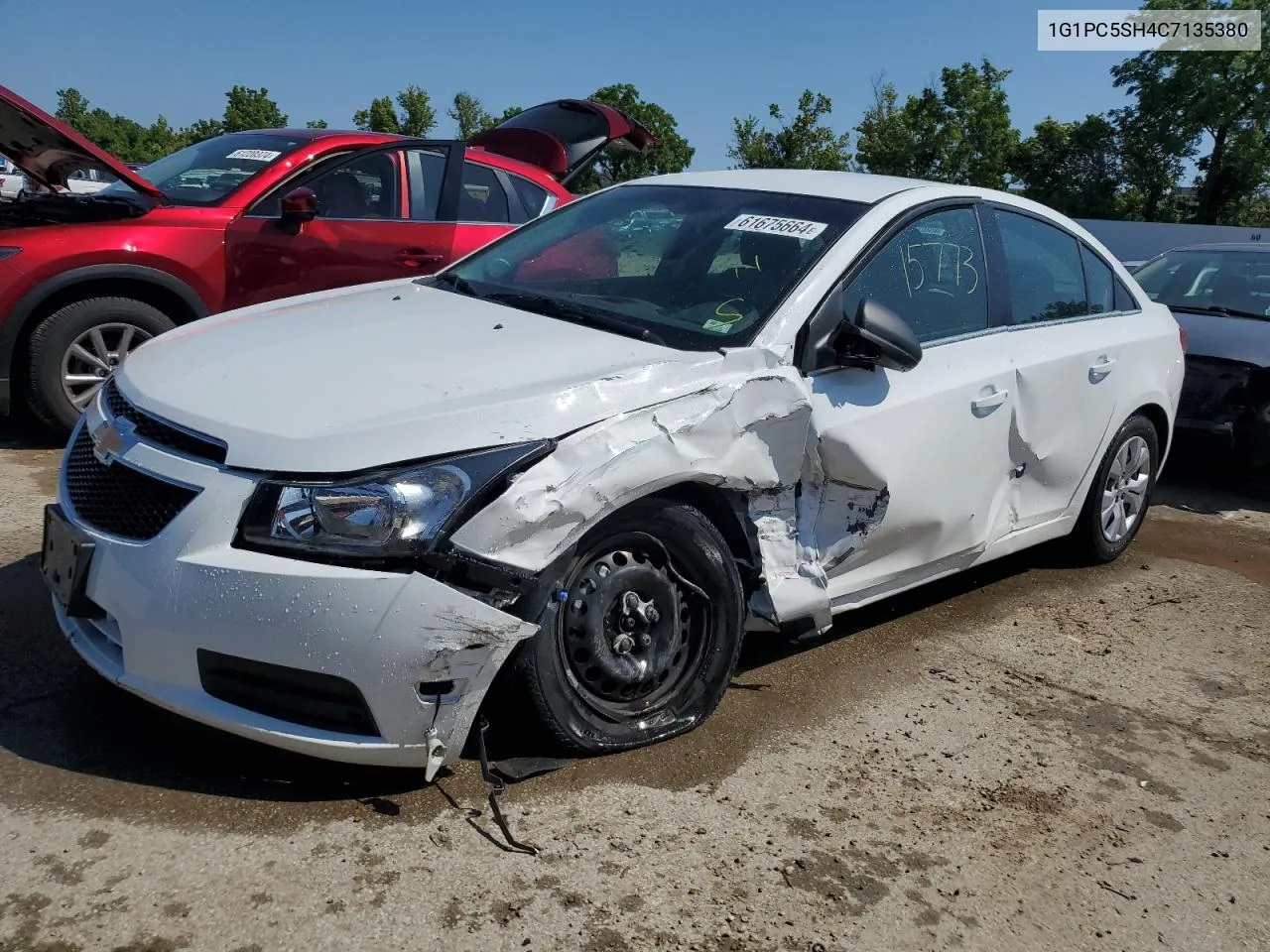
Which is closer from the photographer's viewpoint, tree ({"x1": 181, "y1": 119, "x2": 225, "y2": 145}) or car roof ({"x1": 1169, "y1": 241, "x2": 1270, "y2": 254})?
car roof ({"x1": 1169, "y1": 241, "x2": 1270, "y2": 254})

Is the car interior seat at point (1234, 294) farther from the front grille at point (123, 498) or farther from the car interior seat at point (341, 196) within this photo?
the front grille at point (123, 498)

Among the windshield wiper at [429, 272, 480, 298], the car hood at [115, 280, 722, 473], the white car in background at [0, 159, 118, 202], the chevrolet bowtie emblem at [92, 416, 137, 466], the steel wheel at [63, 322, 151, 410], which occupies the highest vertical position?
the white car in background at [0, 159, 118, 202]

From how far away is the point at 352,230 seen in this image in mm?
6516

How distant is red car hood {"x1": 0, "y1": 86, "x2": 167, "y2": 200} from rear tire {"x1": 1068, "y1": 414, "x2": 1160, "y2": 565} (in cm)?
484

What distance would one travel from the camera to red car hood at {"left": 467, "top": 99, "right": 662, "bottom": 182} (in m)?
7.75

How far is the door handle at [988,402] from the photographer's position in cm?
405

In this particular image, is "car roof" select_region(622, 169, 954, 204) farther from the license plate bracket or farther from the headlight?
the license plate bracket

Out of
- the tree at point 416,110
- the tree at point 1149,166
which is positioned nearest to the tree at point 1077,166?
the tree at point 1149,166

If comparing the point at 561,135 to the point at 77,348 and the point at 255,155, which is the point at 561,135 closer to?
the point at 255,155

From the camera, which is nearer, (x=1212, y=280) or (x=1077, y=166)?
(x=1212, y=280)

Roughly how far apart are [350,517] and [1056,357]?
2.99 m

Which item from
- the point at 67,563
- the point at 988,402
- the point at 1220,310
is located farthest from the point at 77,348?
the point at 1220,310

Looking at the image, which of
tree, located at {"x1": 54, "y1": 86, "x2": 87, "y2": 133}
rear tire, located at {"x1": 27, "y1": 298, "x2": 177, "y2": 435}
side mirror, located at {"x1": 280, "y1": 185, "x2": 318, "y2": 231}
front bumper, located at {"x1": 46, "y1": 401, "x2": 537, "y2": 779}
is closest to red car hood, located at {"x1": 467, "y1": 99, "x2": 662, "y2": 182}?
side mirror, located at {"x1": 280, "y1": 185, "x2": 318, "y2": 231}

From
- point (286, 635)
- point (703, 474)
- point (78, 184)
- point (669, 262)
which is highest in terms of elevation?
point (78, 184)
